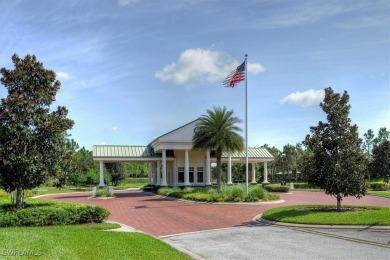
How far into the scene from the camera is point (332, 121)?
61.0 ft

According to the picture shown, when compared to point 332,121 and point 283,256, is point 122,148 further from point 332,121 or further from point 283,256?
point 283,256

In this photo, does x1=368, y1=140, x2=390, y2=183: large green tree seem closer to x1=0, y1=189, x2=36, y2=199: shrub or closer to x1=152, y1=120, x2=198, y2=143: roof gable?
x1=152, y1=120, x2=198, y2=143: roof gable

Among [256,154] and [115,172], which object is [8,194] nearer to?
[256,154]

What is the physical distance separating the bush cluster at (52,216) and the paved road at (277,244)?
13.7 ft

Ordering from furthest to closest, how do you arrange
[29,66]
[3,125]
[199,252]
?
[29,66]
[3,125]
[199,252]

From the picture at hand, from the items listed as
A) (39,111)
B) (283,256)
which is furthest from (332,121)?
(39,111)

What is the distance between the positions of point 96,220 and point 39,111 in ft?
17.6

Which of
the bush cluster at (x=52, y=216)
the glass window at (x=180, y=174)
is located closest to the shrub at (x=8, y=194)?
the bush cluster at (x=52, y=216)

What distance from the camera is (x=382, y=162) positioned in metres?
63.6

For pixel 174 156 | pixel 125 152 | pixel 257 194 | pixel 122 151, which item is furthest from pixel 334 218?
pixel 122 151

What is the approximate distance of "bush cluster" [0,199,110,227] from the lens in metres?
14.7

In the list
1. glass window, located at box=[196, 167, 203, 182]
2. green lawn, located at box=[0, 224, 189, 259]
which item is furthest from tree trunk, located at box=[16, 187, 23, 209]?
glass window, located at box=[196, 167, 203, 182]

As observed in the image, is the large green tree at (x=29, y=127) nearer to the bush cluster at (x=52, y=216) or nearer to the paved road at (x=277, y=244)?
the bush cluster at (x=52, y=216)

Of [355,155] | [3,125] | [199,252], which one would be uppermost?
[3,125]
